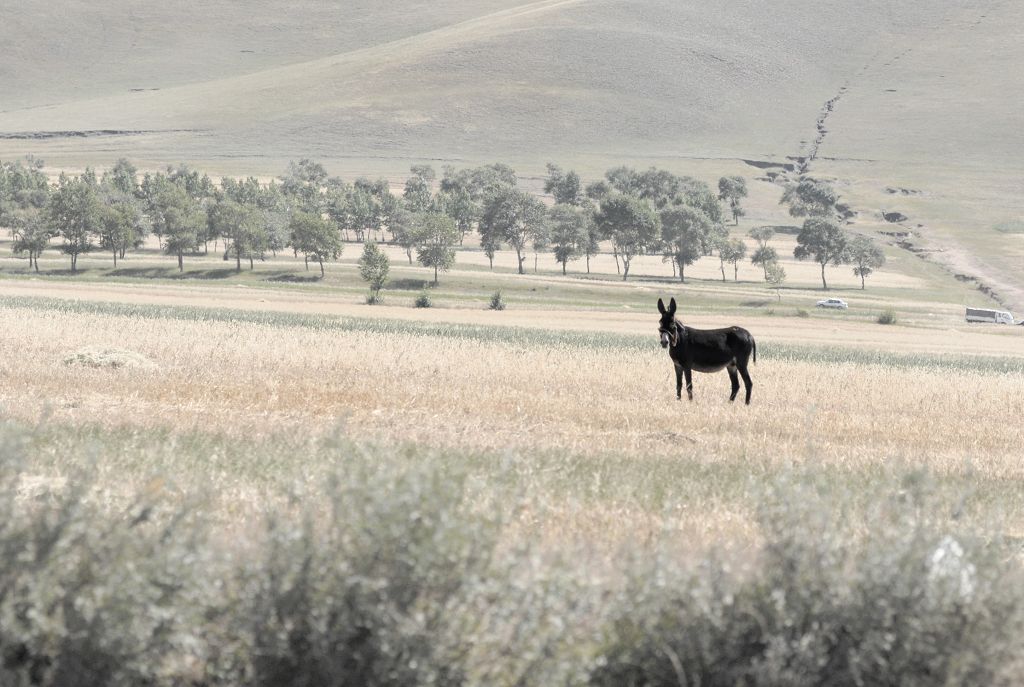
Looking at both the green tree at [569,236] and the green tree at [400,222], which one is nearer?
the green tree at [569,236]

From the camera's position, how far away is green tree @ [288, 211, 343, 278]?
4400 inches

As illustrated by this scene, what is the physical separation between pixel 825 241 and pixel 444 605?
13487cm

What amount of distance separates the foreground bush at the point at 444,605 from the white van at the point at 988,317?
8806 cm

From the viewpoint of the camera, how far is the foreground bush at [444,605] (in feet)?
25.5

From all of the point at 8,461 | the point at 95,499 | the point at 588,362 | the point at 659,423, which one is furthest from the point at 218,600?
the point at 588,362

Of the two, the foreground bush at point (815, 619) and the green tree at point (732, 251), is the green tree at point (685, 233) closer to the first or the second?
the green tree at point (732, 251)

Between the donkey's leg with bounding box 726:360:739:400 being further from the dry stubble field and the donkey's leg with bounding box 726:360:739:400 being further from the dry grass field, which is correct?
the dry grass field

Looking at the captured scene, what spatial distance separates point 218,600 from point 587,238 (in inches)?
5146

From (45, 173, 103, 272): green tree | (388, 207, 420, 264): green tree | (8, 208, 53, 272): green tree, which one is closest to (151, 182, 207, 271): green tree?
(45, 173, 103, 272): green tree

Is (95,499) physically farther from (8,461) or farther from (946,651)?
(946,651)

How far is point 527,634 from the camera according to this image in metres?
7.91

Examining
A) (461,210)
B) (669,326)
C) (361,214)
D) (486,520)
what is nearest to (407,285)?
(361,214)

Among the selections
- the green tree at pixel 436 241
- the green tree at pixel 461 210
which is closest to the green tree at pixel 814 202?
the green tree at pixel 461 210

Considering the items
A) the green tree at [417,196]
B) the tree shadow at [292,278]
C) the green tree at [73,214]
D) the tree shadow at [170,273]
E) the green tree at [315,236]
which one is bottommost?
the tree shadow at [292,278]
